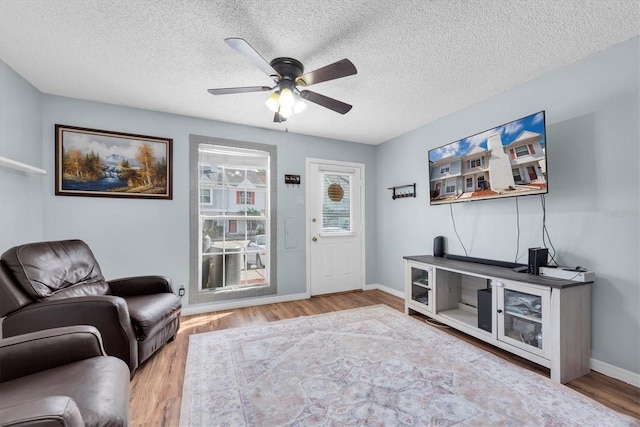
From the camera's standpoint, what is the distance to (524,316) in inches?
84.0

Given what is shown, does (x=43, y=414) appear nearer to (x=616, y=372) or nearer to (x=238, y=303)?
(x=238, y=303)

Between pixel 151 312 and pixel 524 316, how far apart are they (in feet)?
9.69

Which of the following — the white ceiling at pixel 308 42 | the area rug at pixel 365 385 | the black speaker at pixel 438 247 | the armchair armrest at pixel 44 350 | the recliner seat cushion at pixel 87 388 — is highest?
the white ceiling at pixel 308 42

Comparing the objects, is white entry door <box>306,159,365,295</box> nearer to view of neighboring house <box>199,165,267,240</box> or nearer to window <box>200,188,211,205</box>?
view of neighboring house <box>199,165,267,240</box>

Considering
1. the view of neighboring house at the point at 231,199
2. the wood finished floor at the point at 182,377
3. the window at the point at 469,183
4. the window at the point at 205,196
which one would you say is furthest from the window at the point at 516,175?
the window at the point at 205,196

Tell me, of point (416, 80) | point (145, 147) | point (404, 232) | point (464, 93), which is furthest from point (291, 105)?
point (404, 232)

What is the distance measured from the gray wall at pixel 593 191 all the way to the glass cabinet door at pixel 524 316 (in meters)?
0.48

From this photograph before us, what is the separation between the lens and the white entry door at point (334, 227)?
163 inches

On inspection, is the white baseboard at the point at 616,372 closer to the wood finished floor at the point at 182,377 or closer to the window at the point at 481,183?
the wood finished floor at the point at 182,377

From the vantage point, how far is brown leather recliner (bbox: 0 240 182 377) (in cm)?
175

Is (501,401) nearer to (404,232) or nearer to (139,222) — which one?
(404,232)

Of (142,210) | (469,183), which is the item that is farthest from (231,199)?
(469,183)

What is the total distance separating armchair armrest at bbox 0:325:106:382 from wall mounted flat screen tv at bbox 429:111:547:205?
314 centimetres

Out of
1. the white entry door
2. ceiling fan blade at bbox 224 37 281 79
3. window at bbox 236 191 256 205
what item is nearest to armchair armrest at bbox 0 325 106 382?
ceiling fan blade at bbox 224 37 281 79
